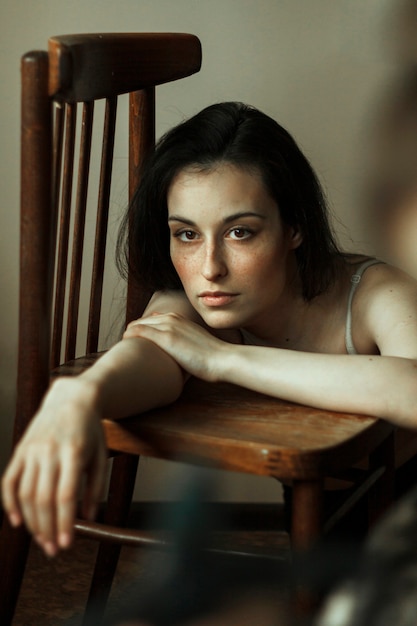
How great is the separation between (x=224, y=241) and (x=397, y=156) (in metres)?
0.72

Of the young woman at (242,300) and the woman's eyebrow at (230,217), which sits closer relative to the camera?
the young woman at (242,300)

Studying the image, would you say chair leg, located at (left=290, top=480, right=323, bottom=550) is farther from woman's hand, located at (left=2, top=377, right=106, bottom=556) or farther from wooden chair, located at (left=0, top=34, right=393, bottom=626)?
woman's hand, located at (left=2, top=377, right=106, bottom=556)

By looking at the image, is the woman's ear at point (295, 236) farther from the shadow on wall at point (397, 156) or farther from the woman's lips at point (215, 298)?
the shadow on wall at point (397, 156)

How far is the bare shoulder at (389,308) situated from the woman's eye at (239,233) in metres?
0.19

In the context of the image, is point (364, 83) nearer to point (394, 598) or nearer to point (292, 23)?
point (292, 23)

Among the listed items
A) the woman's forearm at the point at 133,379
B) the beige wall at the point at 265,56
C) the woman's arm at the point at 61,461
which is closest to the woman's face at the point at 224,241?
the woman's forearm at the point at 133,379

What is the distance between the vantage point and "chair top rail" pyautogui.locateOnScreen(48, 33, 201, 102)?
3.18 ft

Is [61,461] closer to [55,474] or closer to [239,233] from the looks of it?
[55,474]

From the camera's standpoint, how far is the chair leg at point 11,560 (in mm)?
1104

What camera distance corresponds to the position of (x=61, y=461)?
0.72 m

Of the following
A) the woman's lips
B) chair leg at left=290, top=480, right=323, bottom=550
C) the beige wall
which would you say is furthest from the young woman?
the beige wall

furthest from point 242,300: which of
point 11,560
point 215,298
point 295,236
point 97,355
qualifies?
point 11,560

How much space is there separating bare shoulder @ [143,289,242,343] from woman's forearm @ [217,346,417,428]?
0.21 metres

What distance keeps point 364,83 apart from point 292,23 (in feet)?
0.56
